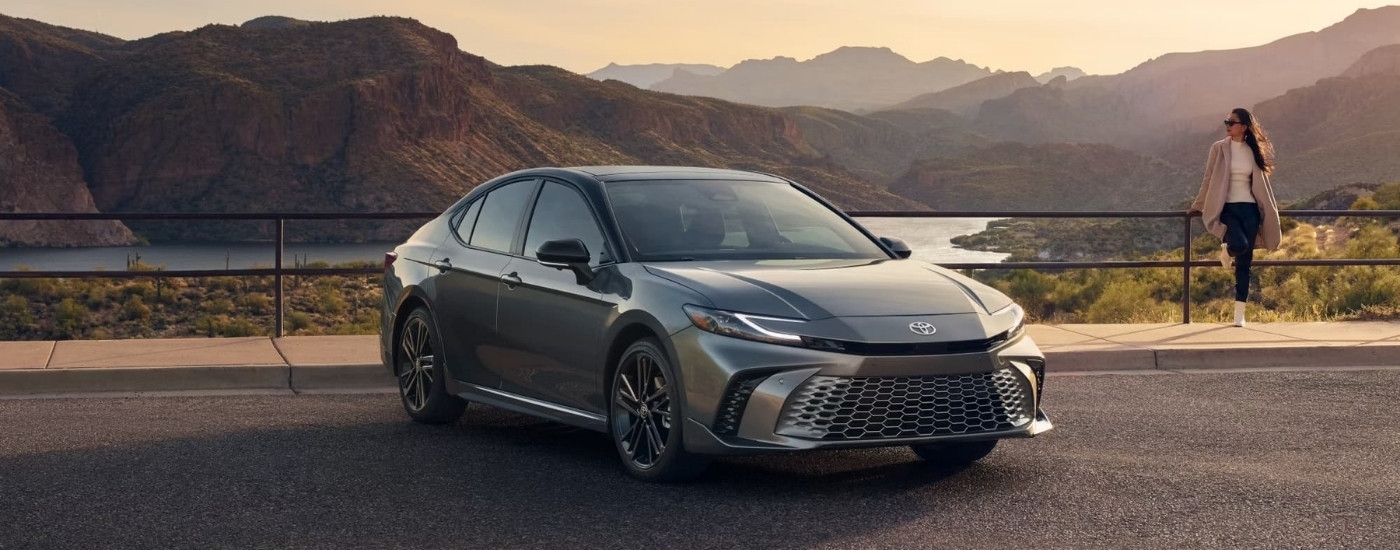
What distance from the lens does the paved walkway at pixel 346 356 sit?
10.4 metres

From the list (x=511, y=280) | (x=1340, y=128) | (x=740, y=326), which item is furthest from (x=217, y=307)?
(x=1340, y=128)

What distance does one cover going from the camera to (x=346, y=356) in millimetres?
11086

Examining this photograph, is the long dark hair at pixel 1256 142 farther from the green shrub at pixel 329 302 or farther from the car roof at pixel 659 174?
the green shrub at pixel 329 302

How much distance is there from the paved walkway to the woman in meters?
0.72

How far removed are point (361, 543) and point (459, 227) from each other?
331 centimetres

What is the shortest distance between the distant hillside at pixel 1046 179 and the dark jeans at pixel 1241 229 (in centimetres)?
12566

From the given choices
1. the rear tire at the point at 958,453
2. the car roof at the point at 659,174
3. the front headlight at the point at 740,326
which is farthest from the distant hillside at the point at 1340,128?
the front headlight at the point at 740,326

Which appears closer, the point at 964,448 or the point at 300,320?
the point at 964,448

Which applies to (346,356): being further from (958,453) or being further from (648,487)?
(958,453)

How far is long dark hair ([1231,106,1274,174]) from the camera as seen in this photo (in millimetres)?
13312

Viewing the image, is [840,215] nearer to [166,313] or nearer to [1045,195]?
[166,313]

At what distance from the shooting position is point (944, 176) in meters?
Answer: 154

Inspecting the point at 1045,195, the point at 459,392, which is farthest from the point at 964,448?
the point at 1045,195

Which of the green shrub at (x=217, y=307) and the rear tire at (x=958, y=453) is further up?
the rear tire at (x=958, y=453)
